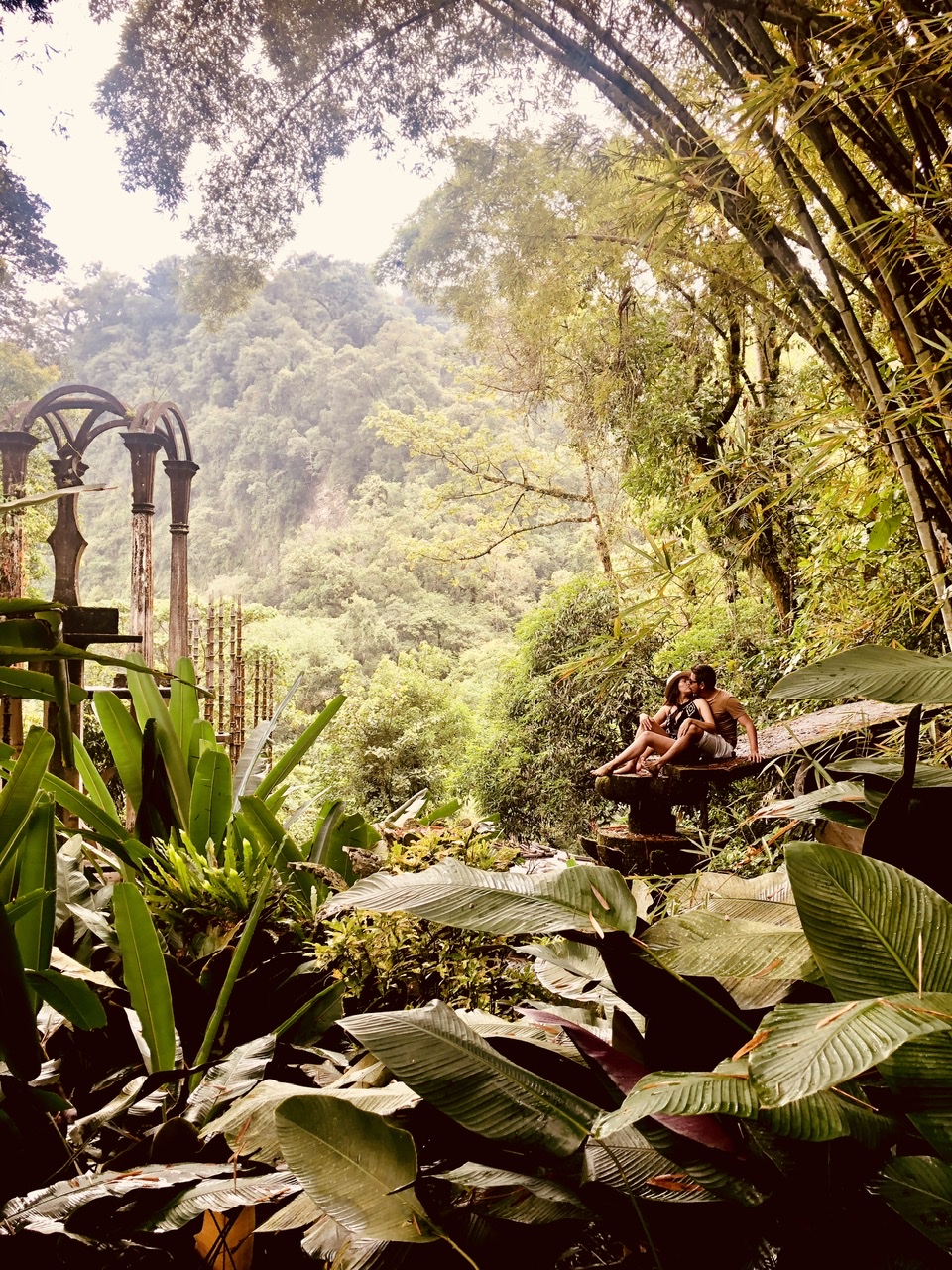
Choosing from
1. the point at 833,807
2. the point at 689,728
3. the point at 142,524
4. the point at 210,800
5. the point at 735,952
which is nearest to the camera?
the point at 735,952

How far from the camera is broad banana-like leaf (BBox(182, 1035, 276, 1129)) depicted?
469mm

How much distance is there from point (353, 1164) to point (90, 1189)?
0.58 feet

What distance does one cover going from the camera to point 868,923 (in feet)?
0.89

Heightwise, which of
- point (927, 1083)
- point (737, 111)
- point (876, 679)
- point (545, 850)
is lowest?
point (545, 850)

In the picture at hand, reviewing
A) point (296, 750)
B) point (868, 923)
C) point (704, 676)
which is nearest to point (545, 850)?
point (704, 676)

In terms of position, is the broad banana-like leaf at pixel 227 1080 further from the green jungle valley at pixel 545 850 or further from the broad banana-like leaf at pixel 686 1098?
the broad banana-like leaf at pixel 686 1098

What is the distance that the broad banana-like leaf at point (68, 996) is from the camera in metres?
0.50

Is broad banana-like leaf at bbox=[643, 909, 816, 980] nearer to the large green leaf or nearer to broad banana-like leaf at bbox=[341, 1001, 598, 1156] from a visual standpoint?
broad banana-like leaf at bbox=[341, 1001, 598, 1156]

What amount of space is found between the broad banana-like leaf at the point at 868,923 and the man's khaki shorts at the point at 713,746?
2223 mm

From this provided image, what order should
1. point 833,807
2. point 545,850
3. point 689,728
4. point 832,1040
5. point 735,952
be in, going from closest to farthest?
point 832,1040
point 735,952
point 833,807
point 689,728
point 545,850

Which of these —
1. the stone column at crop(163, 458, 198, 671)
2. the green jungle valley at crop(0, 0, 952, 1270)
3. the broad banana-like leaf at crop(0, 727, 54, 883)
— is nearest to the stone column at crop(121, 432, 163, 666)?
the green jungle valley at crop(0, 0, 952, 1270)

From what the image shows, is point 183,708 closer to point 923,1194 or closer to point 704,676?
point 923,1194

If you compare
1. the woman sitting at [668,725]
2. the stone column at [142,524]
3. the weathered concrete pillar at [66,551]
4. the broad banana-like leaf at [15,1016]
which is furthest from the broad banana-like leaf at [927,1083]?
the stone column at [142,524]

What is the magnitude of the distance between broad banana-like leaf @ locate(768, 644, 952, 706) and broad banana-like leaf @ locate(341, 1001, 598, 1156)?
7.2 inches
